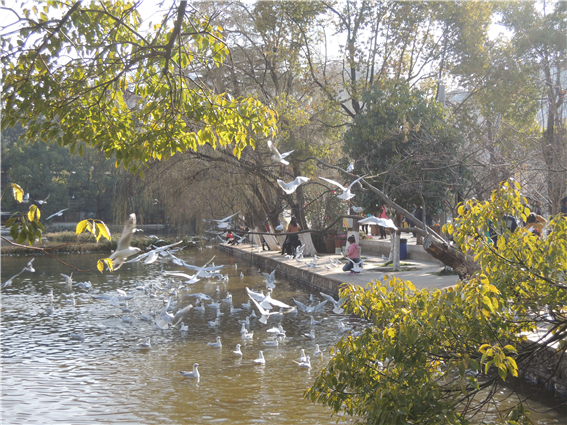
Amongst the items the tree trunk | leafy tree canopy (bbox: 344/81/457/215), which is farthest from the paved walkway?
the tree trunk

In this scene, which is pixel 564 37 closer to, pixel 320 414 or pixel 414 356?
pixel 320 414

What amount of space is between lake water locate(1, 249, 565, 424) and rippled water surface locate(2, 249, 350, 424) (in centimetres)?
1

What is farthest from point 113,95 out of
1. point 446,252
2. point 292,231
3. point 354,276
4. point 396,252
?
point 292,231

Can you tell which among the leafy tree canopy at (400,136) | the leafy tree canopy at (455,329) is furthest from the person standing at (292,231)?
the leafy tree canopy at (455,329)

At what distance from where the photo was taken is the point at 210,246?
29891mm

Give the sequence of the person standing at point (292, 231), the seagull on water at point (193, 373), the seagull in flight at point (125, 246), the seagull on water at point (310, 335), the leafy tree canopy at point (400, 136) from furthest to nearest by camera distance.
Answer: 1. the person standing at point (292, 231)
2. the leafy tree canopy at point (400, 136)
3. the seagull on water at point (310, 335)
4. the seagull on water at point (193, 373)
5. the seagull in flight at point (125, 246)

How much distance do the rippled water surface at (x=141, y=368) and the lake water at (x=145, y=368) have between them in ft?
0.04

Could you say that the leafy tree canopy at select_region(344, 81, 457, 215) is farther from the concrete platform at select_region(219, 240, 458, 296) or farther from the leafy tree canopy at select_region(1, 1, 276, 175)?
the leafy tree canopy at select_region(1, 1, 276, 175)

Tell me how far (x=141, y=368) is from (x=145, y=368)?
5cm

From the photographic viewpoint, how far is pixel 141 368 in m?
7.46

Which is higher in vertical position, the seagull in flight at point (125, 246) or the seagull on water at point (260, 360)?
the seagull in flight at point (125, 246)

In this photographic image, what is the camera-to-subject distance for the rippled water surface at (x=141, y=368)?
5844mm

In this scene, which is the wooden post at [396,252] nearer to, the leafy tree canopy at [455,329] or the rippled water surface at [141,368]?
the rippled water surface at [141,368]

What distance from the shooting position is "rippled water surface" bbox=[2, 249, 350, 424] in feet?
19.2
